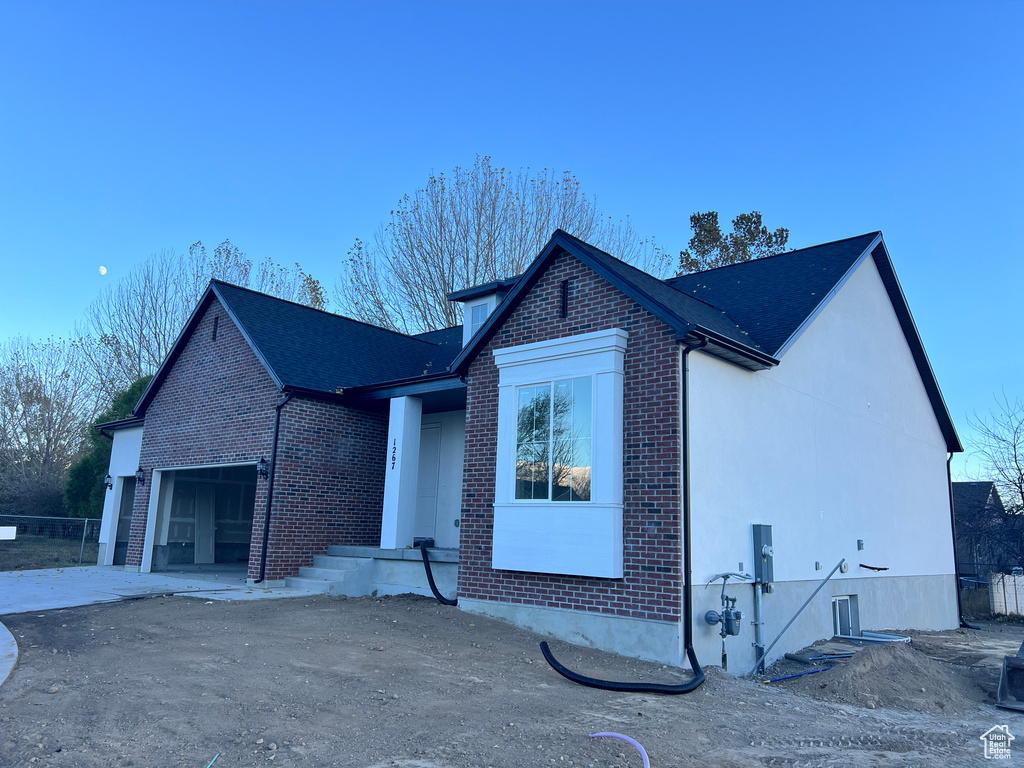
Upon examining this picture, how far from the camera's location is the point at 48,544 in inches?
955

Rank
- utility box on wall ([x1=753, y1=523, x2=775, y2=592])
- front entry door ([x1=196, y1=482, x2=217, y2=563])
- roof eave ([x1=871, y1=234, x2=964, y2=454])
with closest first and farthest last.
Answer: utility box on wall ([x1=753, y1=523, x2=775, y2=592])
roof eave ([x1=871, y1=234, x2=964, y2=454])
front entry door ([x1=196, y1=482, x2=217, y2=563])

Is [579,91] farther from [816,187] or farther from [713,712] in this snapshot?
[713,712]

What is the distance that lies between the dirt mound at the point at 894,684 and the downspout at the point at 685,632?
1.41 metres

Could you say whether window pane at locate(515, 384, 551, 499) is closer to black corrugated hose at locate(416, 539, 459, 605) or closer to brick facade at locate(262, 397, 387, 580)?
black corrugated hose at locate(416, 539, 459, 605)

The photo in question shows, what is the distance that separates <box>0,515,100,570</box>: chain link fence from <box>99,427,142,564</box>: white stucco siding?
2.54 ft

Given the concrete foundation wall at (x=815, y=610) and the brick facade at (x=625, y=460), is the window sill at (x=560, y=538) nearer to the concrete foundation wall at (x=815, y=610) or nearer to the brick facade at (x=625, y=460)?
the brick facade at (x=625, y=460)

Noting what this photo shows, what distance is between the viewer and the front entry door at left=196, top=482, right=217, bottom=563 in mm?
18812

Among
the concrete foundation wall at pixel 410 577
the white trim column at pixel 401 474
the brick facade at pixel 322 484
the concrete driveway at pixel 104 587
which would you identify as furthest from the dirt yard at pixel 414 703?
the brick facade at pixel 322 484

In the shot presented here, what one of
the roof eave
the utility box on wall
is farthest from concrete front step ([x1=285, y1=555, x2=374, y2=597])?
the roof eave

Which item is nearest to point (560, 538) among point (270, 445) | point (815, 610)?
point (815, 610)

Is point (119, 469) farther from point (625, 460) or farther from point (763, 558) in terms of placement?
point (763, 558)

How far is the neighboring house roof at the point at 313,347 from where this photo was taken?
570 inches

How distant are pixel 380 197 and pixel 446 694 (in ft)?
82.4

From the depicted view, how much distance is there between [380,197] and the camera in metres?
28.9
